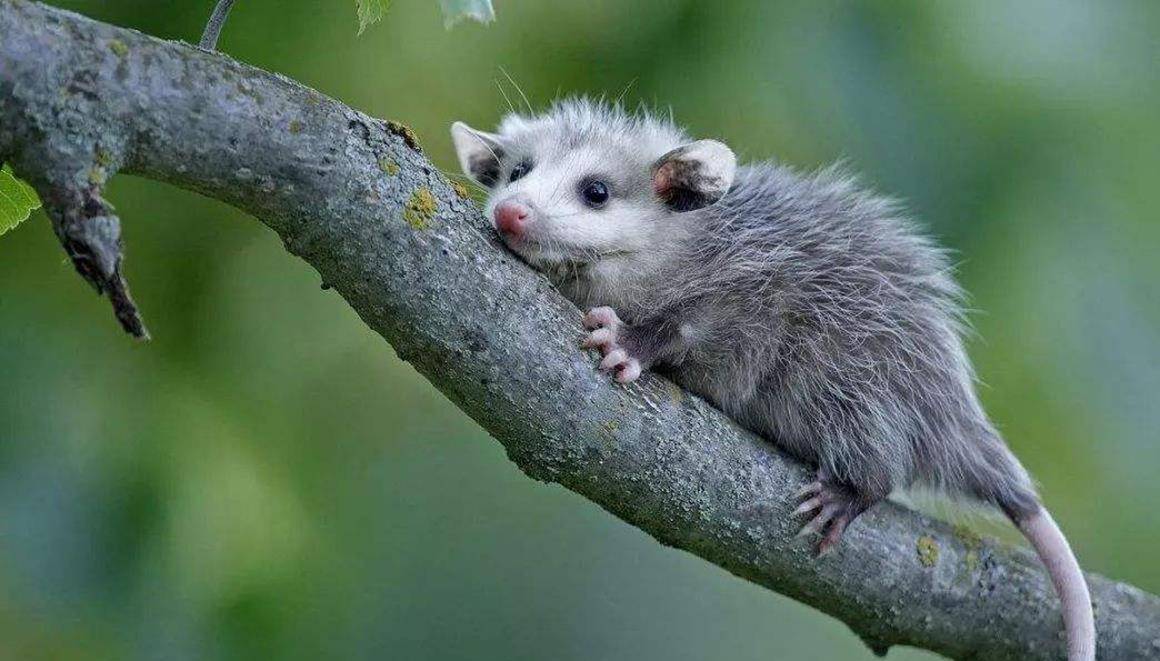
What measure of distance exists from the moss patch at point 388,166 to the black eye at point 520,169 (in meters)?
1.05

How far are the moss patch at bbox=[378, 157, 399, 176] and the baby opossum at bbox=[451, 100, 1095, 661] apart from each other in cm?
51

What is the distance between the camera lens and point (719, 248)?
3.00 meters

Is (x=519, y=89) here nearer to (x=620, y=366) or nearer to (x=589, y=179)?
(x=589, y=179)

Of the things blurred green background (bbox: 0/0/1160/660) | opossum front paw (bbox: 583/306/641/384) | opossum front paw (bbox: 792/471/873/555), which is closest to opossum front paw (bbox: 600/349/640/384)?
opossum front paw (bbox: 583/306/641/384)

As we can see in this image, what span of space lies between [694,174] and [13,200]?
4.70 ft

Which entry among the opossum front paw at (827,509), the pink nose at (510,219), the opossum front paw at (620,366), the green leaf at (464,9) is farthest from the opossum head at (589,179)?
the green leaf at (464,9)

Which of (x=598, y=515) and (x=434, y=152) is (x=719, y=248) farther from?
(x=598, y=515)

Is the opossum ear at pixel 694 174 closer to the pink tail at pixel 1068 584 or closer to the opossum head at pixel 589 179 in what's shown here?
the opossum head at pixel 589 179

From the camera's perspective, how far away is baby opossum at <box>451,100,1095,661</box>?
9.16 ft

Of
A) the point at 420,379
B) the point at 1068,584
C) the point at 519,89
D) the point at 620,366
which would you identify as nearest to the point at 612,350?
the point at 620,366

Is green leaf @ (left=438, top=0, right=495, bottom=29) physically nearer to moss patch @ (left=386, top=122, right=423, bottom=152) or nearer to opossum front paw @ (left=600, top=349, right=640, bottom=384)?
moss patch @ (left=386, top=122, right=423, bottom=152)

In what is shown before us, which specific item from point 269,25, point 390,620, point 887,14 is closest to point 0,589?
point 390,620

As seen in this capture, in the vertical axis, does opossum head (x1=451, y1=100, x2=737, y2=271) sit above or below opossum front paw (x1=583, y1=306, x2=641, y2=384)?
above

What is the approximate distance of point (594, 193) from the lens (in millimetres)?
3029
